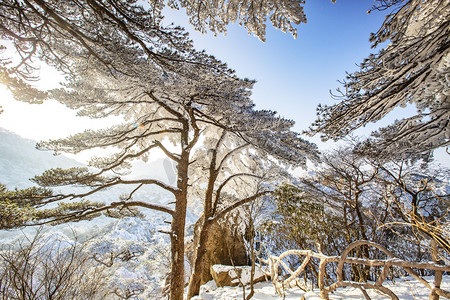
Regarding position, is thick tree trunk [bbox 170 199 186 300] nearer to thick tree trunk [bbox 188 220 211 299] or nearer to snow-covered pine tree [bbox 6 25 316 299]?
snow-covered pine tree [bbox 6 25 316 299]

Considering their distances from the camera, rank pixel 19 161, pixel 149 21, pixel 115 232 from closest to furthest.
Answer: pixel 149 21 → pixel 115 232 → pixel 19 161

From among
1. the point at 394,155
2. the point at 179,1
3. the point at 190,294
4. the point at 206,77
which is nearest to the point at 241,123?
the point at 206,77

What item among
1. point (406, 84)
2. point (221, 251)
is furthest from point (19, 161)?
point (406, 84)

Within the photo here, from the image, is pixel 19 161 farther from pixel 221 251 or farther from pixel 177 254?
pixel 177 254

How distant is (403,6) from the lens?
2502 mm

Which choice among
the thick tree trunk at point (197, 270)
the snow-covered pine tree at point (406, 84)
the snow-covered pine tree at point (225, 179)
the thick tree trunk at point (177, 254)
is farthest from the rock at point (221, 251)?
the snow-covered pine tree at point (406, 84)

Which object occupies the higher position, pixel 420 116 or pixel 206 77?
pixel 206 77

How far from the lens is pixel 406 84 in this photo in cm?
311

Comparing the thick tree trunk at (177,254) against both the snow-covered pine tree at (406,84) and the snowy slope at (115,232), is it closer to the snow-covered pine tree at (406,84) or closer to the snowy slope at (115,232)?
the snowy slope at (115,232)

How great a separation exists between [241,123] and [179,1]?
8.28 ft

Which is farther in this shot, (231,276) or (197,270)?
(231,276)

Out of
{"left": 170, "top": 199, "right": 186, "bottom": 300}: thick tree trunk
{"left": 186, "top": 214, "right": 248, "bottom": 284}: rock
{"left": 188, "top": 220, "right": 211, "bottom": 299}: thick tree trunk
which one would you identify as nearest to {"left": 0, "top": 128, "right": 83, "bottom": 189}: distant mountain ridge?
{"left": 186, "top": 214, "right": 248, "bottom": 284}: rock

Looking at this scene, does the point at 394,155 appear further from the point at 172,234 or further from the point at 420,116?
the point at 172,234

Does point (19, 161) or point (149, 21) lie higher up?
point (19, 161)
